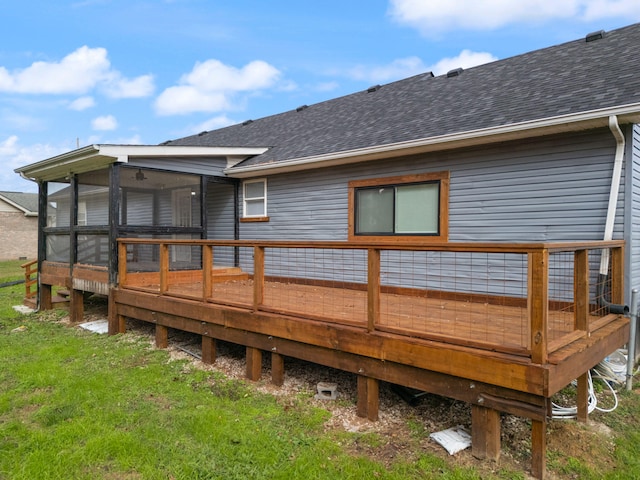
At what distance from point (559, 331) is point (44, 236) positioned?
32.0ft

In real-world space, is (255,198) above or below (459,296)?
above

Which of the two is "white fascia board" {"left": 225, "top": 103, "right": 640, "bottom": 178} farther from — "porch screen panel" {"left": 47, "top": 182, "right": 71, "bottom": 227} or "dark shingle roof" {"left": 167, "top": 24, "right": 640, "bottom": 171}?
"porch screen panel" {"left": 47, "top": 182, "right": 71, "bottom": 227}

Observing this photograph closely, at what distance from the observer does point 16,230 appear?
80.5 ft

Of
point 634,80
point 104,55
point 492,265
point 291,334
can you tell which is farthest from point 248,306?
point 104,55

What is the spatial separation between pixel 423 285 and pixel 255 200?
153 inches

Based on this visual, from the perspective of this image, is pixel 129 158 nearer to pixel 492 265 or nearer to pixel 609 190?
pixel 492 265

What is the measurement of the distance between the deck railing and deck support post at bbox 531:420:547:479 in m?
0.51

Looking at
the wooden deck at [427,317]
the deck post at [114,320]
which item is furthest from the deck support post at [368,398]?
the deck post at [114,320]

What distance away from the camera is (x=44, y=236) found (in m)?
9.06

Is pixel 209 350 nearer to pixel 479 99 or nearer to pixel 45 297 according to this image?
pixel 479 99

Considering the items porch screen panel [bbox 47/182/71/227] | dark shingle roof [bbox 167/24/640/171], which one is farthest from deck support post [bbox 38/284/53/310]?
dark shingle roof [bbox 167/24/640/171]

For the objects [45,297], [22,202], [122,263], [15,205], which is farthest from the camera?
[22,202]

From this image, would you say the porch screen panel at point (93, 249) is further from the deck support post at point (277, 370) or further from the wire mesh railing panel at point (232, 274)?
the deck support post at point (277, 370)

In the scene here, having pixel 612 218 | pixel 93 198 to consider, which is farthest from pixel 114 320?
pixel 612 218
